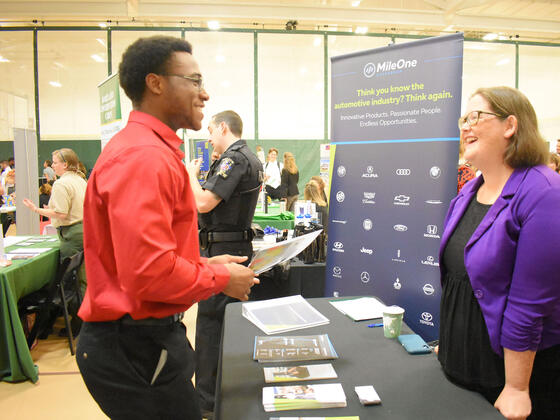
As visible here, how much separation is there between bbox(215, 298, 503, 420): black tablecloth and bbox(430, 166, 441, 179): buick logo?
0.97 metres

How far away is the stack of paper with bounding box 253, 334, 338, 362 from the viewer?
142 centimetres

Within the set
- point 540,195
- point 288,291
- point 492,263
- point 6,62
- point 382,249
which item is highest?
point 6,62

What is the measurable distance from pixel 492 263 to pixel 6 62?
1157cm

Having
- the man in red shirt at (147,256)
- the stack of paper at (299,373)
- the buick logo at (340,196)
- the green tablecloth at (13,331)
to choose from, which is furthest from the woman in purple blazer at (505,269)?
the green tablecloth at (13,331)

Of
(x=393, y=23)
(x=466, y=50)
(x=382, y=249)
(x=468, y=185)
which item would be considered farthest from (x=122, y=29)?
(x=468, y=185)

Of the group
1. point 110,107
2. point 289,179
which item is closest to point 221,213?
point 110,107

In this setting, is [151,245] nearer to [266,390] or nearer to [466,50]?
[266,390]

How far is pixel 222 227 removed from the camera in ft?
8.76

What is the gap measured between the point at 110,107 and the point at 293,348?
3302mm

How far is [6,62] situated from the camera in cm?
960

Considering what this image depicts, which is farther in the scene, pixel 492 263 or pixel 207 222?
pixel 207 222

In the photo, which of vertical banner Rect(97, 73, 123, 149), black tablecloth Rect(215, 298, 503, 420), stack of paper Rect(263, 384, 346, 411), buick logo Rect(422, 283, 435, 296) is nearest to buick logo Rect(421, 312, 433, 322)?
buick logo Rect(422, 283, 435, 296)

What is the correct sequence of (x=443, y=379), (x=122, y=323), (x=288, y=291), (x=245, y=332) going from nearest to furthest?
(x=122, y=323) → (x=443, y=379) → (x=245, y=332) → (x=288, y=291)

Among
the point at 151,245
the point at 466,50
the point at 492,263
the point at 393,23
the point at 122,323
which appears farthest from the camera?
the point at 466,50
